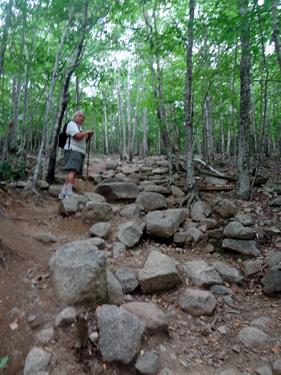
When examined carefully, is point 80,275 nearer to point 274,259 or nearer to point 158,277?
point 158,277

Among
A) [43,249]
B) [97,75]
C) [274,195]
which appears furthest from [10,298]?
[97,75]

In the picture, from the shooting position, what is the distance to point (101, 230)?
449cm

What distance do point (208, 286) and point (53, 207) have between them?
404 centimetres

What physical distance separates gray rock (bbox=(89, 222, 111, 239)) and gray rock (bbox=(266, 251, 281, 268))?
2992mm

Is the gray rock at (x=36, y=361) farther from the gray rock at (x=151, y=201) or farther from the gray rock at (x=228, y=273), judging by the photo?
the gray rock at (x=151, y=201)

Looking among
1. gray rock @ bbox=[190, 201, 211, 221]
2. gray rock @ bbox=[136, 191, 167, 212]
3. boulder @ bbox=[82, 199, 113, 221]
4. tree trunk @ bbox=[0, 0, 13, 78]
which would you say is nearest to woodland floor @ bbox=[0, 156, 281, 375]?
boulder @ bbox=[82, 199, 113, 221]

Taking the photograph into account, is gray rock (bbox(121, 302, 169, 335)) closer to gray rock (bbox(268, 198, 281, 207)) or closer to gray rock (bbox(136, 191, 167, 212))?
gray rock (bbox(136, 191, 167, 212))

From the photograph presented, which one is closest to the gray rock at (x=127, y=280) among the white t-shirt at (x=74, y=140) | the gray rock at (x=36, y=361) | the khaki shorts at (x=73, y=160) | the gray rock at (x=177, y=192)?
the gray rock at (x=36, y=361)

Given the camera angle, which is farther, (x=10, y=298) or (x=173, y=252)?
(x=173, y=252)

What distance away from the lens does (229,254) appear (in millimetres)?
4215

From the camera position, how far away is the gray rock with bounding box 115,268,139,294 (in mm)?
3115

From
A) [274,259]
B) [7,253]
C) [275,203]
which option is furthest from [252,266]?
[7,253]

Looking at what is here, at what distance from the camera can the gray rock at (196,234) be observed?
4.62 meters

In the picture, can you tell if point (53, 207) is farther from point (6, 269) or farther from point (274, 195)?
point (274, 195)
